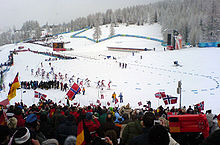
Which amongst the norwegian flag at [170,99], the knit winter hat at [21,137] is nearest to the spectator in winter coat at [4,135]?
the knit winter hat at [21,137]

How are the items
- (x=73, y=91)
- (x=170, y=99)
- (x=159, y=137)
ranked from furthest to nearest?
(x=73, y=91) < (x=170, y=99) < (x=159, y=137)

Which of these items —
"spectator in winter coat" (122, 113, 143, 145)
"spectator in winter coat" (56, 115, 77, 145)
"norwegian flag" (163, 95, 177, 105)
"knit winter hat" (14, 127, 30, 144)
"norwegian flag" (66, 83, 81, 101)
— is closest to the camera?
"knit winter hat" (14, 127, 30, 144)

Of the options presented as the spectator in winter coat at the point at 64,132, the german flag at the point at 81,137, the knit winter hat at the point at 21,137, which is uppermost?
the knit winter hat at the point at 21,137

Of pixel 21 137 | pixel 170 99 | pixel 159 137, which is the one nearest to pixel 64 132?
pixel 21 137

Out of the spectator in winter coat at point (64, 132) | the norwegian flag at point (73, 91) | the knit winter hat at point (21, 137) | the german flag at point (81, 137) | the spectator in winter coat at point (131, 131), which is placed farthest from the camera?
the norwegian flag at point (73, 91)

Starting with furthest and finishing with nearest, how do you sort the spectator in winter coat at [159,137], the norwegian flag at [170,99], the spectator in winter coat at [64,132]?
1. the norwegian flag at [170,99]
2. the spectator in winter coat at [64,132]
3. the spectator in winter coat at [159,137]

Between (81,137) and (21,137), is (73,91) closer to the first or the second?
(81,137)

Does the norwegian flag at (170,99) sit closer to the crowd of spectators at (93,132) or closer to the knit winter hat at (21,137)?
the crowd of spectators at (93,132)

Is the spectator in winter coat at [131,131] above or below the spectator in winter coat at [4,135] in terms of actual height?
below

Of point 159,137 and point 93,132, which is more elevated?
point 159,137

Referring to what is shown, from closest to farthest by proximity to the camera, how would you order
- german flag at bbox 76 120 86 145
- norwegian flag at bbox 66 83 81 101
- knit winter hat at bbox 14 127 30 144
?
knit winter hat at bbox 14 127 30 144 → german flag at bbox 76 120 86 145 → norwegian flag at bbox 66 83 81 101

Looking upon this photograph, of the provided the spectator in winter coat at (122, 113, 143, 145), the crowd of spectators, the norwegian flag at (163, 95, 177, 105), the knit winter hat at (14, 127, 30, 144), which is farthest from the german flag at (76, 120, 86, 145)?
the norwegian flag at (163, 95, 177, 105)

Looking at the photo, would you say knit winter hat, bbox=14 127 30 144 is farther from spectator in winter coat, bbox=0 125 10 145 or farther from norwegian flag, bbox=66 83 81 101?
norwegian flag, bbox=66 83 81 101

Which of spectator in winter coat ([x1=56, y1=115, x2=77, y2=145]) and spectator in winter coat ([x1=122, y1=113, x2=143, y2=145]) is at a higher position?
spectator in winter coat ([x1=122, y1=113, x2=143, y2=145])
